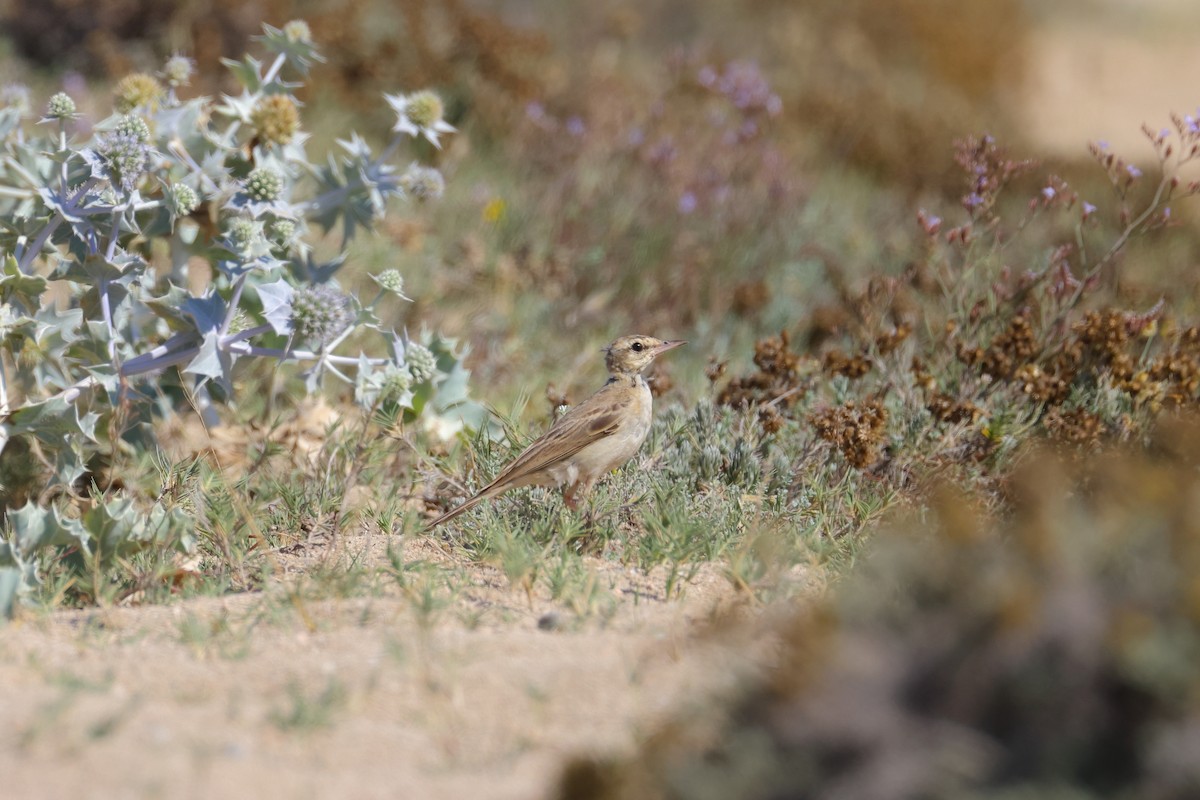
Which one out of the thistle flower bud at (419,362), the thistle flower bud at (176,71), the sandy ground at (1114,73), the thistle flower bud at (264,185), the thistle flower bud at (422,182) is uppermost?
the sandy ground at (1114,73)

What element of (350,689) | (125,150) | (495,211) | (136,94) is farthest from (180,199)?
(495,211)

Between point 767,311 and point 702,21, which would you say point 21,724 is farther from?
point 702,21

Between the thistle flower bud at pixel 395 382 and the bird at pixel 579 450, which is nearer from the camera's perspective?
the bird at pixel 579 450

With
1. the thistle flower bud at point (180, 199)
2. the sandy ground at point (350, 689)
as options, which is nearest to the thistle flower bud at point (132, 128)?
the thistle flower bud at point (180, 199)

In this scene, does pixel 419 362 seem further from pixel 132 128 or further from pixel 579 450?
pixel 132 128

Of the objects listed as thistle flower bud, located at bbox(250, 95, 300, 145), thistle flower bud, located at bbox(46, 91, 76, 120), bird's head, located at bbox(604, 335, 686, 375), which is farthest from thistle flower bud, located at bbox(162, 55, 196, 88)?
bird's head, located at bbox(604, 335, 686, 375)

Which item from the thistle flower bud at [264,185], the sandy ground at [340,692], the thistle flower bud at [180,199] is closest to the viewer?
the sandy ground at [340,692]

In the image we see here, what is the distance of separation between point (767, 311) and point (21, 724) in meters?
5.37

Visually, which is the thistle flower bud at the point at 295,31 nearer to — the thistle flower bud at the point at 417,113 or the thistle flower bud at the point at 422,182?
the thistle flower bud at the point at 417,113

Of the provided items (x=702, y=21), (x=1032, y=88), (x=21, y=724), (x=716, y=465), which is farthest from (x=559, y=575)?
(x=1032, y=88)

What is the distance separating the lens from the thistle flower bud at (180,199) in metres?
4.71

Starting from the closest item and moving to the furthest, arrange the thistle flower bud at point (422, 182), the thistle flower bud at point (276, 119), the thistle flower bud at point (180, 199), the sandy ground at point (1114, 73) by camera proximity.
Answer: the thistle flower bud at point (180, 199) < the thistle flower bud at point (276, 119) < the thistle flower bud at point (422, 182) < the sandy ground at point (1114, 73)

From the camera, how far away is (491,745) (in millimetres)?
3078

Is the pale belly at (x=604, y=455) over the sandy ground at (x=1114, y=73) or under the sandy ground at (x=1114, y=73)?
under
